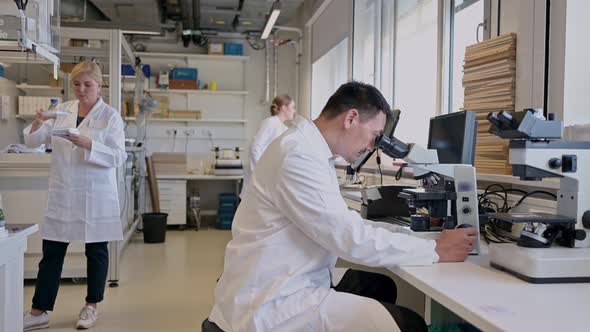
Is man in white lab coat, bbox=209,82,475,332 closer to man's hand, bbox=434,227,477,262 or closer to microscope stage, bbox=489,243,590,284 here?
man's hand, bbox=434,227,477,262

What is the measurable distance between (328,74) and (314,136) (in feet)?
15.6

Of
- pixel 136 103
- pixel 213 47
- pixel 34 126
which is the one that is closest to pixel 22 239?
pixel 34 126

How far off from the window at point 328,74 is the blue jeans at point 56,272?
3.10 m

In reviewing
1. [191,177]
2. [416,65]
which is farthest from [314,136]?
[191,177]

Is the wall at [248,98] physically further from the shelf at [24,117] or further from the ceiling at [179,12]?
the shelf at [24,117]

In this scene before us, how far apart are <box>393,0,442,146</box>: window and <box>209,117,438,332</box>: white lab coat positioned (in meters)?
2.08

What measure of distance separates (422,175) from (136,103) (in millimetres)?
4544

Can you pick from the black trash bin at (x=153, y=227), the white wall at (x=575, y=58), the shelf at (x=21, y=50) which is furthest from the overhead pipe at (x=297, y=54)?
the white wall at (x=575, y=58)

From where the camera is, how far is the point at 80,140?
9.22 feet

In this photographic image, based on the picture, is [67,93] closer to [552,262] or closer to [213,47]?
[213,47]

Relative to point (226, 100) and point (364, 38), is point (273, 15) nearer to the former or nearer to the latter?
point (364, 38)

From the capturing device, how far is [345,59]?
548cm

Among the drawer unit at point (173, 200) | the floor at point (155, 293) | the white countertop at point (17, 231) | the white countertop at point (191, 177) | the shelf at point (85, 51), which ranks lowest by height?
the floor at point (155, 293)

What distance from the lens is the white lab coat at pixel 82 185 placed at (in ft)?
9.56
